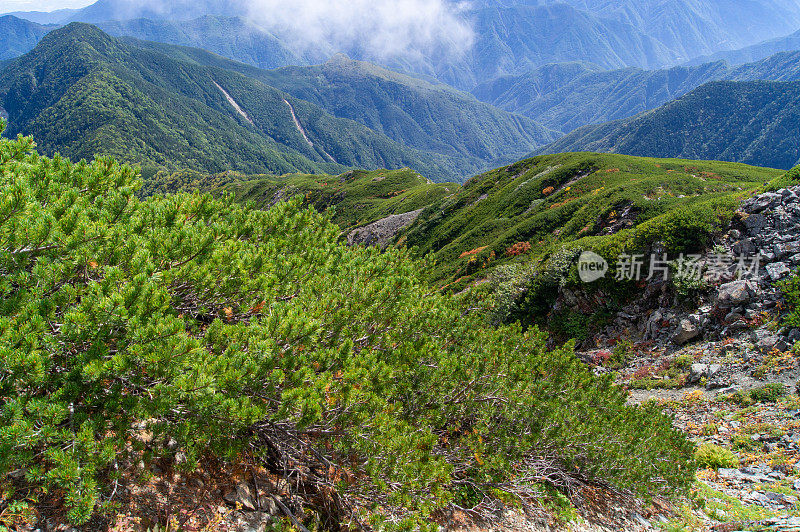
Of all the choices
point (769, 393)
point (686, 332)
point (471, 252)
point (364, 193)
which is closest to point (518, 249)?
point (471, 252)

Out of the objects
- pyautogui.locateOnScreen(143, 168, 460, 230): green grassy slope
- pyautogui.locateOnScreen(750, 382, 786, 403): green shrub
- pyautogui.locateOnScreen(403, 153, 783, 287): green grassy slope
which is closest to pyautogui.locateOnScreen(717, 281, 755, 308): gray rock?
pyautogui.locateOnScreen(403, 153, 783, 287): green grassy slope

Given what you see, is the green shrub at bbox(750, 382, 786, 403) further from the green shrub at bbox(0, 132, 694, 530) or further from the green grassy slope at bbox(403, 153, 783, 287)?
the green grassy slope at bbox(403, 153, 783, 287)

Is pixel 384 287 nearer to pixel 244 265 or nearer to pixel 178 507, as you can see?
pixel 244 265

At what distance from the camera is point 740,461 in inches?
444

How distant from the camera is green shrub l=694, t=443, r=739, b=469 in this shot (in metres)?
11.3

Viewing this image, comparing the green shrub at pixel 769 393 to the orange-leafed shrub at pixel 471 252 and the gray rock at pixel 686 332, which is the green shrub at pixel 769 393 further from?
the orange-leafed shrub at pixel 471 252

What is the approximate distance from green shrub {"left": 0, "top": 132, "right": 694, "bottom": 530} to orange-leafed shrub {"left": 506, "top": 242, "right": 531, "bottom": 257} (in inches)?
1202

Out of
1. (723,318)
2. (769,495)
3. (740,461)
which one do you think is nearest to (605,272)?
(723,318)

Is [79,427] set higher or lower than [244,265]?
lower

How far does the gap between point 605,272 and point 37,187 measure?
81.8 ft

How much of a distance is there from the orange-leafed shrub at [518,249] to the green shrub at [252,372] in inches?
1202

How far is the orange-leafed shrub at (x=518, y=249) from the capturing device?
1551 inches

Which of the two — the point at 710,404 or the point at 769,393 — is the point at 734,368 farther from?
the point at 710,404

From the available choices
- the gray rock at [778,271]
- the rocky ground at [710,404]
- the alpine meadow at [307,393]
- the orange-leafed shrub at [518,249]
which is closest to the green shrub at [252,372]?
the alpine meadow at [307,393]
